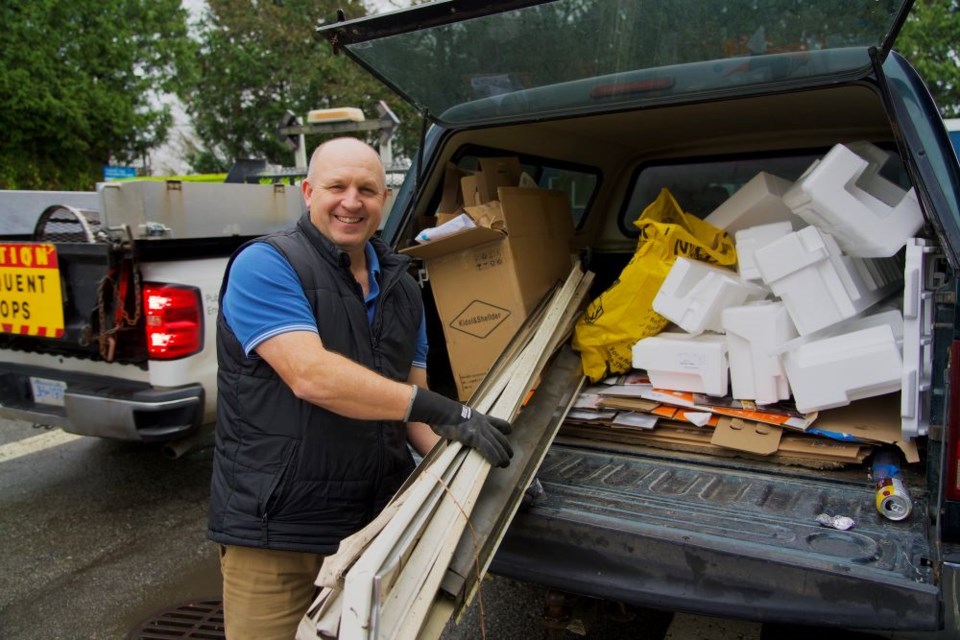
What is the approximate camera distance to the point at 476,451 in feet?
6.34

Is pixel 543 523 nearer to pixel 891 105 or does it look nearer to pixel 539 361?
pixel 539 361

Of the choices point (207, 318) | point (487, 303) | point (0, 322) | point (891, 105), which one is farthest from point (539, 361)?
point (0, 322)

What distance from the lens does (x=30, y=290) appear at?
133 inches

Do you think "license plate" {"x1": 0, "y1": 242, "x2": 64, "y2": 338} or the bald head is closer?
the bald head

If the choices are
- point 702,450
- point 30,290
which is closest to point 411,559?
point 702,450

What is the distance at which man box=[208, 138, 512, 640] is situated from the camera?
1.73 meters

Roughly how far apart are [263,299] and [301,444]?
0.37m

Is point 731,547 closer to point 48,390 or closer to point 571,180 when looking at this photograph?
point 571,180

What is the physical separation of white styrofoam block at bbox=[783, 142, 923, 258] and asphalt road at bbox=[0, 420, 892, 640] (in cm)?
127

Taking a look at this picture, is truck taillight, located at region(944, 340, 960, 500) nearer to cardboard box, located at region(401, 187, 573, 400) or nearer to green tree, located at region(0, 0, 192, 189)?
cardboard box, located at region(401, 187, 573, 400)

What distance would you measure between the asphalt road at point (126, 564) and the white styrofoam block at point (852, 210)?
1.27m

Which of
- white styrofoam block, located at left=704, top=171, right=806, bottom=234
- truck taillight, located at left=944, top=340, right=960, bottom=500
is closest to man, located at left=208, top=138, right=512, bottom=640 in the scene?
truck taillight, located at left=944, top=340, right=960, bottom=500

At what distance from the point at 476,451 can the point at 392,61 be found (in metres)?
1.44

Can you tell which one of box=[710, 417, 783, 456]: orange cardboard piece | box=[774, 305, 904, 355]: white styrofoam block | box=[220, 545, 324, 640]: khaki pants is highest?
box=[774, 305, 904, 355]: white styrofoam block
